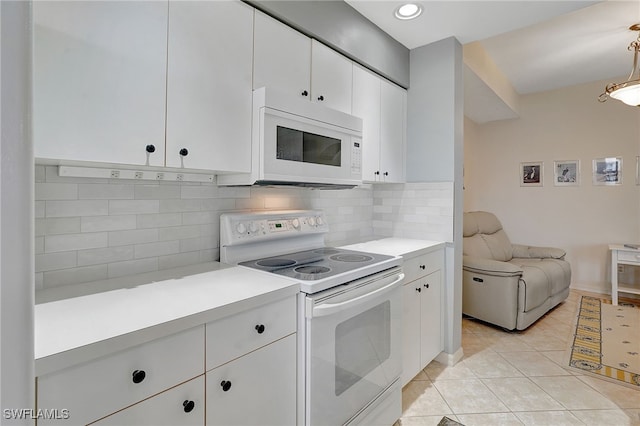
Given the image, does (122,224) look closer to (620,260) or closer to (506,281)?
(506,281)

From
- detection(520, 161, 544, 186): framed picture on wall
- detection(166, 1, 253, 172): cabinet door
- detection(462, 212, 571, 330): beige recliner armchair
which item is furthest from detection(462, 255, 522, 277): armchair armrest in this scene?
detection(166, 1, 253, 172): cabinet door

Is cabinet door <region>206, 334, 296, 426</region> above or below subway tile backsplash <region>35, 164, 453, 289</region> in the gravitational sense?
below

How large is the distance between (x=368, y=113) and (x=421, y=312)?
1.36m

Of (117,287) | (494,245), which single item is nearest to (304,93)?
(117,287)

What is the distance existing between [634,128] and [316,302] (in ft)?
15.7

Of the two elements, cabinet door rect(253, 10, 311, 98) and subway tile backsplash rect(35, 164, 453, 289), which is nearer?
subway tile backsplash rect(35, 164, 453, 289)

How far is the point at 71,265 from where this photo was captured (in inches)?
48.6

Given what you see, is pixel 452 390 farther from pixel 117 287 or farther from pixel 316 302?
pixel 117 287

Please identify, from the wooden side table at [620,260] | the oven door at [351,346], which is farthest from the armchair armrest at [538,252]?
the oven door at [351,346]

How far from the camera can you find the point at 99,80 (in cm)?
104

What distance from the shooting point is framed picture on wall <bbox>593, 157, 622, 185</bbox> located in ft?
13.2

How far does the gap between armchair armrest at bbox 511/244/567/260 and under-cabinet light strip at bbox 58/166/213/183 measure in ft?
13.2

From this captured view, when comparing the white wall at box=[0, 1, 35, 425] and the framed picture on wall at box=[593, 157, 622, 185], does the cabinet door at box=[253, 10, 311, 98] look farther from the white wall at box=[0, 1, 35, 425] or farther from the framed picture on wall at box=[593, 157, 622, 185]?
the framed picture on wall at box=[593, 157, 622, 185]

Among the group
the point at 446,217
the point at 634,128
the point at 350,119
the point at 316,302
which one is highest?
the point at 634,128
